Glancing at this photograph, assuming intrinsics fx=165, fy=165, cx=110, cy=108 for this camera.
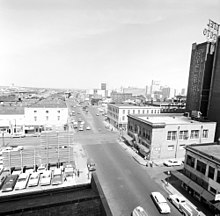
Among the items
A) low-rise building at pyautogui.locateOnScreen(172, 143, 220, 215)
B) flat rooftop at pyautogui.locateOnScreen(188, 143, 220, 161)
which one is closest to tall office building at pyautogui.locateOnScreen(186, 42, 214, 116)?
flat rooftop at pyautogui.locateOnScreen(188, 143, 220, 161)

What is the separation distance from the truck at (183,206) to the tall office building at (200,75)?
3796cm

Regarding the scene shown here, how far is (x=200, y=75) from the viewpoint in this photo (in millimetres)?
52938

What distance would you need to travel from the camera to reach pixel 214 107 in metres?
46.9

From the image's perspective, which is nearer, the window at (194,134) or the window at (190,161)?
the window at (190,161)

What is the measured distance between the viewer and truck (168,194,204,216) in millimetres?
18928

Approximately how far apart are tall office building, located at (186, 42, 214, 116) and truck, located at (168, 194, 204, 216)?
37956 millimetres

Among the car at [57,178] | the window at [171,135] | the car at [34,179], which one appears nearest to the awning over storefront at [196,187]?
the window at [171,135]

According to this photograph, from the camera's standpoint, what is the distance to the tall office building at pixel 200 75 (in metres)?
50.7

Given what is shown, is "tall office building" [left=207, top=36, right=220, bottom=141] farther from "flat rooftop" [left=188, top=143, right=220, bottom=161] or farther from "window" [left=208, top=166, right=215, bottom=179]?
"window" [left=208, top=166, right=215, bottom=179]

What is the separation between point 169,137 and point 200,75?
29.3 metres

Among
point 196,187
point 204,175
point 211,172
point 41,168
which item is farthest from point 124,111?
point 211,172

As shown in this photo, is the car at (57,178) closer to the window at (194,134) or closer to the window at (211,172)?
the window at (211,172)

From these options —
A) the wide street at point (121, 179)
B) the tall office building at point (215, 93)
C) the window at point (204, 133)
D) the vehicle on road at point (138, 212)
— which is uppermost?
the tall office building at point (215, 93)

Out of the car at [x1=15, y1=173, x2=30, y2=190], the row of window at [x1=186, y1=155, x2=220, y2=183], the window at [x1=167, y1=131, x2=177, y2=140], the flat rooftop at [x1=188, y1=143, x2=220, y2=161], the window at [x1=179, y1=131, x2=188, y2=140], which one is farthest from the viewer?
the window at [x1=179, y1=131, x2=188, y2=140]
